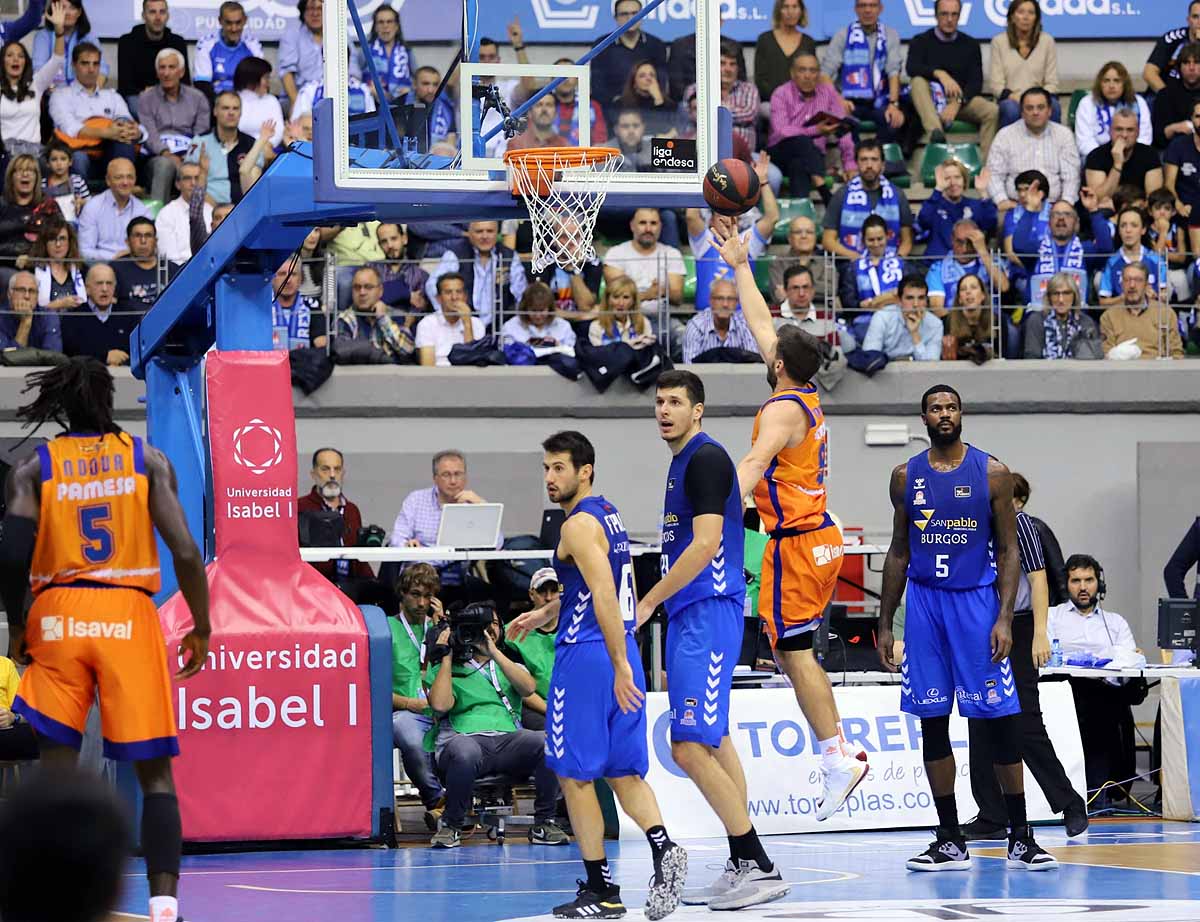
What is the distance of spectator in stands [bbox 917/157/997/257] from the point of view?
17.3 m

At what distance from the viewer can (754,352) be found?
16.1 metres

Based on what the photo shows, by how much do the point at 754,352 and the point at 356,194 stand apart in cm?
725

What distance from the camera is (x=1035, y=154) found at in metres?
18.1

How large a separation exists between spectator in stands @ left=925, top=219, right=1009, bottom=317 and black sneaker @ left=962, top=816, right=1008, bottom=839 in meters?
6.98

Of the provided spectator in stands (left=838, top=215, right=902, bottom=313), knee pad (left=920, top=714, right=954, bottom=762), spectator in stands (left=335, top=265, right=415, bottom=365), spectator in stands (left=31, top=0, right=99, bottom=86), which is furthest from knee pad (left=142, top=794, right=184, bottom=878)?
spectator in stands (left=31, top=0, right=99, bottom=86)

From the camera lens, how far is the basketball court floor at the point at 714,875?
7.46 m

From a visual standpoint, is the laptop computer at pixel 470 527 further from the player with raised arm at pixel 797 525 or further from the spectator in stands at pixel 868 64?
the spectator in stands at pixel 868 64

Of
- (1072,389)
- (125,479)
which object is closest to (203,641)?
(125,479)

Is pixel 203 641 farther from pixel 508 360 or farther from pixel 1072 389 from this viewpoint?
pixel 1072 389

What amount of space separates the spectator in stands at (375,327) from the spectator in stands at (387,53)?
1.75 metres

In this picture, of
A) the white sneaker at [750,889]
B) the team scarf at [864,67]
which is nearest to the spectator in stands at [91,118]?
the team scarf at [864,67]

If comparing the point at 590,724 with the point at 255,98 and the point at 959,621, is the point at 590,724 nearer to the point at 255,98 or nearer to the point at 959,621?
the point at 959,621

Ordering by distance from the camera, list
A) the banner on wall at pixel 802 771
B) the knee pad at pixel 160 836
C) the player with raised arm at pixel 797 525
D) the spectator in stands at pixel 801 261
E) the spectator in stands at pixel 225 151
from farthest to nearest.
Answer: the spectator in stands at pixel 225 151
the spectator in stands at pixel 801 261
the banner on wall at pixel 802 771
the player with raised arm at pixel 797 525
the knee pad at pixel 160 836

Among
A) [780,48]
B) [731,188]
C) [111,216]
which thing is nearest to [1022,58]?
[780,48]
